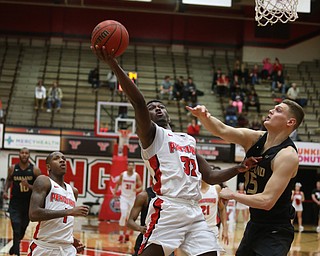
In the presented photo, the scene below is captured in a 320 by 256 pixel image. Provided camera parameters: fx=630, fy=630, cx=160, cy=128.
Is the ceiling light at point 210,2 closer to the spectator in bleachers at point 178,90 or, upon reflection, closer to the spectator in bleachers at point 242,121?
the spectator in bleachers at point 242,121

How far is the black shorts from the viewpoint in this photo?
5086mm

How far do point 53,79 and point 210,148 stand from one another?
26.7ft

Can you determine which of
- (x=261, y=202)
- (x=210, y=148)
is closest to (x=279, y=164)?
(x=261, y=202)

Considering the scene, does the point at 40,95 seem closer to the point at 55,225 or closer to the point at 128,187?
the point at 128,187

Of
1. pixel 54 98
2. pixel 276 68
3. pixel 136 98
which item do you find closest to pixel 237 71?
pixel 276 68

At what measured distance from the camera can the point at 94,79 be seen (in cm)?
2544

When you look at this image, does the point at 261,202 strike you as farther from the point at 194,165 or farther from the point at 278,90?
the point at 278,90

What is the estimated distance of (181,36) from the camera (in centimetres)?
2973

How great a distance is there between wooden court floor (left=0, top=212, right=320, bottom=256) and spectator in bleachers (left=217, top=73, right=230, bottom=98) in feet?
25.8

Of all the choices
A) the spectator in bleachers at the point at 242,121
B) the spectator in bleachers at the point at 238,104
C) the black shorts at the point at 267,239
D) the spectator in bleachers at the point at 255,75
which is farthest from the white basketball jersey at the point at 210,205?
the spectator in bleachers at the point at 255,75

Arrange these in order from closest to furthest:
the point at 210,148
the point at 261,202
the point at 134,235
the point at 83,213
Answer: the point at 261,202, the point at 83,213, the point at 134,235, the point at 210,148

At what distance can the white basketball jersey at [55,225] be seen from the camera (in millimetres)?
6402

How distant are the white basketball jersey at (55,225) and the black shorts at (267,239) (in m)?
2.05

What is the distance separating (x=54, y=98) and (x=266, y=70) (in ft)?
30.0
